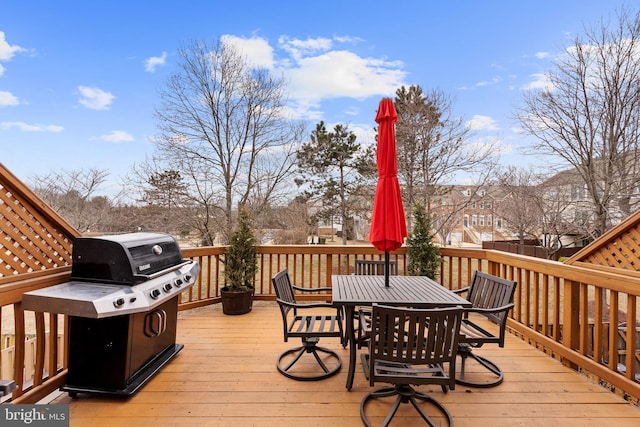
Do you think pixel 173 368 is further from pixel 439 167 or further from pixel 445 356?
pixel 439 167

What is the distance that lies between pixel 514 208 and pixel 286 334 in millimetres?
9449

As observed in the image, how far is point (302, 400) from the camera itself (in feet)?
7.57

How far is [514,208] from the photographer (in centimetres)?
948

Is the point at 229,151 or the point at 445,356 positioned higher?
the point at 229,151

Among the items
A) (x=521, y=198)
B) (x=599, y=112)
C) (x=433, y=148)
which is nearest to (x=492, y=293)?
(x=599, y=112)

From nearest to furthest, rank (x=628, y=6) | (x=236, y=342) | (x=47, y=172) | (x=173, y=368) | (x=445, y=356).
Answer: (x=445, y=356) → (x=173, y=368) → (x=236, y=342) → (x=628, y=6) → (x=47, y=172)

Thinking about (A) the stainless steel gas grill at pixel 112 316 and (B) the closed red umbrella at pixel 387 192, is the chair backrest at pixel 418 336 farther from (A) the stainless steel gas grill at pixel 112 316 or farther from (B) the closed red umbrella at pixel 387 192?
(A) the stainless steel gas grill at pixel 112 316

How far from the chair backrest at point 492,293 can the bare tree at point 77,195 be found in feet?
28.3

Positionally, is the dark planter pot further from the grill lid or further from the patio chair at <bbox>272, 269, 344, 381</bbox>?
the grill lid

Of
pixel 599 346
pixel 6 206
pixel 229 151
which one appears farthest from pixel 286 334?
pixel 229 151

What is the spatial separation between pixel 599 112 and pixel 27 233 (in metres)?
10.1

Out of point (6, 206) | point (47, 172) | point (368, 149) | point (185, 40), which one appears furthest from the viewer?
point (368, 149)

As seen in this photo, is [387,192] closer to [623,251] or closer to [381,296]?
[381,296]

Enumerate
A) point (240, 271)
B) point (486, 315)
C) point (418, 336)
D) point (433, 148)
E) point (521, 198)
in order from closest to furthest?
point (418, 336), point (486, 315), point (240, 271), point (521, 198), point (433, 148)
